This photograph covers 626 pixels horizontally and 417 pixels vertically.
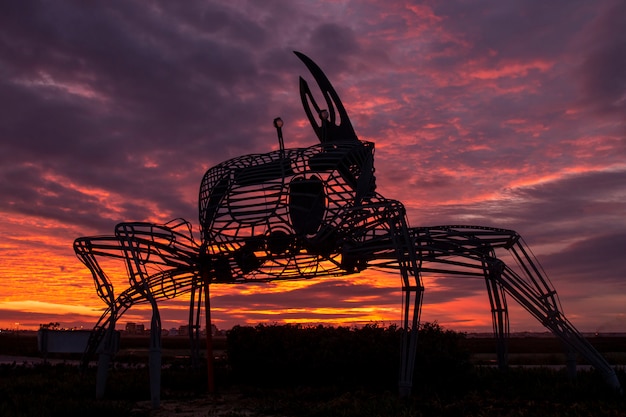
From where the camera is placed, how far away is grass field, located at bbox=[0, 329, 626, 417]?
10922 mm

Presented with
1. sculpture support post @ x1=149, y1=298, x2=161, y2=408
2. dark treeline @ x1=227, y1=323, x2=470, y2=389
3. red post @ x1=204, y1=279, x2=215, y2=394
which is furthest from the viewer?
dark treeline @ x1=227, y1=323, x2=470, y2=389

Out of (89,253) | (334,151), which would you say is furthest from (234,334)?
(334,151)

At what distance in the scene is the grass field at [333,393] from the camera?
10.9 metres

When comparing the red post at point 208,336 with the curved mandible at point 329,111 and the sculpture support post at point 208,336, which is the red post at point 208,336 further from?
the curved mandible at point 329,111

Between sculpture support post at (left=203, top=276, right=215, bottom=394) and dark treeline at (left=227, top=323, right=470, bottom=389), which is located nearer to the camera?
sculpture support post at (left=203, top=276, right=215, bottom=394)

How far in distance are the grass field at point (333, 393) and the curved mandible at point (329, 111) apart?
5.13 meters

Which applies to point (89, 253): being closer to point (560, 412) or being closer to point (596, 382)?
point (560, 412)

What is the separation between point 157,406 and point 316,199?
537cm

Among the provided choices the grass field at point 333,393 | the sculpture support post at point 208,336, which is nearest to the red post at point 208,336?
the sculpture support post at point 208,336

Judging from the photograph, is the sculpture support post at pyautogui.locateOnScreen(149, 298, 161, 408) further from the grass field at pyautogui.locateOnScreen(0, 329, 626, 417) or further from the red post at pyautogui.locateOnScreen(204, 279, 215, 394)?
the red post at pyautogui.locateOnScreen(204, 279, 215, 394)

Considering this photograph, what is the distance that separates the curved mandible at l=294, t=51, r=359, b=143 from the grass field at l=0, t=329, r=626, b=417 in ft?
16.8

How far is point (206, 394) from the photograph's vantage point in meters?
14.9

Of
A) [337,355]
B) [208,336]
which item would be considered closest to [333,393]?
[337,355]

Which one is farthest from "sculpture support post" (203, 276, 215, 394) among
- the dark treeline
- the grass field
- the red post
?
the dark treeline
